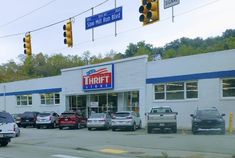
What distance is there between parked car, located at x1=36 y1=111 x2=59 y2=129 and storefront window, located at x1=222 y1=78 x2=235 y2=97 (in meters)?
15.7

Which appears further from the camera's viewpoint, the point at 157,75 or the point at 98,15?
the point at 157,75

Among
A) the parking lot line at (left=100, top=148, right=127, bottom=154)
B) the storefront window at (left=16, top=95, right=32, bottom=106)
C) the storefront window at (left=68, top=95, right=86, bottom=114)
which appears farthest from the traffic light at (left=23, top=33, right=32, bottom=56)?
the storefront window at (left=16, top=95, right=32, bottom=106)

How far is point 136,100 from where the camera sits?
37.9 metres

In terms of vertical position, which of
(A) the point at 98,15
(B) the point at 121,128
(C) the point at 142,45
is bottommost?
(B) the point at 121,128

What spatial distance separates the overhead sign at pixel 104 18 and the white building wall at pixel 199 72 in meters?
11.1

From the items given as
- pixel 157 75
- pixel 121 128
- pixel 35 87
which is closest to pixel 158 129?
pixel 121 128

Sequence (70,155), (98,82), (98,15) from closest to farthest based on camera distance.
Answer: (70,155)
(98,15)
(98,82)

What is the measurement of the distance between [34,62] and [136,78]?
244 feet

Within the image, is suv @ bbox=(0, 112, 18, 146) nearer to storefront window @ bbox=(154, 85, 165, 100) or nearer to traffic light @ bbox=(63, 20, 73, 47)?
traffic light @ bbox=(63, 20, 73, 47)

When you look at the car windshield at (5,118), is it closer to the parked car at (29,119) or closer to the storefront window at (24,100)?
the parked car at (29,119)

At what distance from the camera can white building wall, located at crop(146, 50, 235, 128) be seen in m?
30.5

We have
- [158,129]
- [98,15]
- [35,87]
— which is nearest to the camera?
[98,15]

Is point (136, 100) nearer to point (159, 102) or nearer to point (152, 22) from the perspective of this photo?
point (159, 102)

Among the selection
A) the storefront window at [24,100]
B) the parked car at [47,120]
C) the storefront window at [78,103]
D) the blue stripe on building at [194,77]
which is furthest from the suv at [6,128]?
the storefront window at [24,100]
